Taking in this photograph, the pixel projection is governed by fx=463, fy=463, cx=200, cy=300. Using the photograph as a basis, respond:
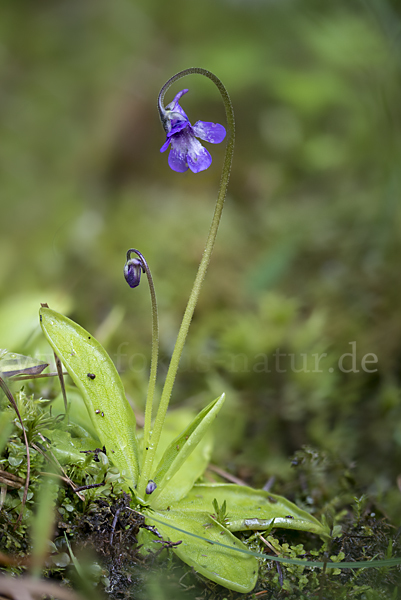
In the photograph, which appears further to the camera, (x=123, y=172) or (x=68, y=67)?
(x=68, y=67)

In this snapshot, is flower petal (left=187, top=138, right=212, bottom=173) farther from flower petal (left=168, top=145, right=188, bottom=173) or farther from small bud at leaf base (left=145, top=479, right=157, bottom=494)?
small bud at leaf base (left=145, top=479, right=157, bottom=494)

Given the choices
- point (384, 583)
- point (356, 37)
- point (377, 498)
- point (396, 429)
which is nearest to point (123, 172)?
point (356, 37)

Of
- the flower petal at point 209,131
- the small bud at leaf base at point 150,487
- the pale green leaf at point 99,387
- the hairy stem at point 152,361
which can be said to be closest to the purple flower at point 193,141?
the flower petal at point 209,131

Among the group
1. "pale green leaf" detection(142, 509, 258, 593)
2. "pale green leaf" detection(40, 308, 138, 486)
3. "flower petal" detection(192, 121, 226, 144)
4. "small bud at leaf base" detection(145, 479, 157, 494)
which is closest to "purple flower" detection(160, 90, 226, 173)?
"flower petal" detection(192, 121, 226, 144)

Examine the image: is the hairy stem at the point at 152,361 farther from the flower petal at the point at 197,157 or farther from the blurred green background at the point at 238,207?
the blurred green background at the point at 238,207

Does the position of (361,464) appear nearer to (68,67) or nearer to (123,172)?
(123,172)

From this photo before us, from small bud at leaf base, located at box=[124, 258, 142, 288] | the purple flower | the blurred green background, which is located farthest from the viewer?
the blurred green background

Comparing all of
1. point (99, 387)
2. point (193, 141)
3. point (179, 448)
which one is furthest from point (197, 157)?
point (179, 448)

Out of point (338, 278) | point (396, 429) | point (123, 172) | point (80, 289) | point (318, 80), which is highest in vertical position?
point (318, 80)
